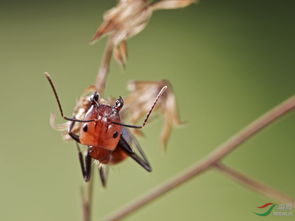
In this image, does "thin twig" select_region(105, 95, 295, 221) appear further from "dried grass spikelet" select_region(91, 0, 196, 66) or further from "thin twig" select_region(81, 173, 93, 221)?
"dried grass spikelet" select_region(91, 0, 196, 66)

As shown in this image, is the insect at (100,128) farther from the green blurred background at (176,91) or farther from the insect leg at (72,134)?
the green blurred background at (176,91)

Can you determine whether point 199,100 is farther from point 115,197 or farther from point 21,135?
point 21,135

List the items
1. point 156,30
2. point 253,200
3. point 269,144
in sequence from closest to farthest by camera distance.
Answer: point 253,200 < point 269,144 < point 156,30

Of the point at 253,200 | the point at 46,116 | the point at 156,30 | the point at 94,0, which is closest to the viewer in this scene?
the point at 253,200

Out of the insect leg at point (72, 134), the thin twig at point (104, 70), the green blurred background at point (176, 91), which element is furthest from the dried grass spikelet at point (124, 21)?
the green blurred background at point (176, 91)

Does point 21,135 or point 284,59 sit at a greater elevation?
point 284,59

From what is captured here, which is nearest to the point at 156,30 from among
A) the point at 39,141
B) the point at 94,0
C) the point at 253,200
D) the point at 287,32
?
the point at 94,0

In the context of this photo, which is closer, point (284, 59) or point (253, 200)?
point (253, 200)

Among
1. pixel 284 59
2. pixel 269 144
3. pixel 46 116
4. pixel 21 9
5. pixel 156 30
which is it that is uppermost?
pixel 21 9

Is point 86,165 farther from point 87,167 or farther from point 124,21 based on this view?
point 124,21
